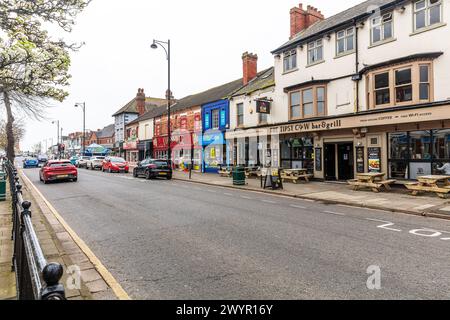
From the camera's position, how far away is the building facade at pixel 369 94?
13.7 m

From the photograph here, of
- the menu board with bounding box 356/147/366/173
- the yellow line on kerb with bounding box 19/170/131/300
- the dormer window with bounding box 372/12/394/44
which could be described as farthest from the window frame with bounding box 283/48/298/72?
the yellow line on kerb with bounding box 19/170/131/300

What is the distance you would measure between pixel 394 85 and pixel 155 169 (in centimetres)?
1639

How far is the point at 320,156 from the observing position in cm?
1892

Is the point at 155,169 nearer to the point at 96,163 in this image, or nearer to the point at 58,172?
the point at 58,172

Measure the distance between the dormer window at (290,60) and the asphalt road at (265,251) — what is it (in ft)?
43.0

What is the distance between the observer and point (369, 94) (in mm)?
15859

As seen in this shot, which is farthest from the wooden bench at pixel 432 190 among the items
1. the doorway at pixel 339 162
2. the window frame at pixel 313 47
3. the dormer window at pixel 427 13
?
the window frame at pixel 313 47

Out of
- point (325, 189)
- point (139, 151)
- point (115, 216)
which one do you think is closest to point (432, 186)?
point (325, 189)

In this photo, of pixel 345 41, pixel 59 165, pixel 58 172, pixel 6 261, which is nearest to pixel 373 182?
pixel 345 41

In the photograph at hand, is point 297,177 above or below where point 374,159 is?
below

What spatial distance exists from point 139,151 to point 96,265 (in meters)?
40.8

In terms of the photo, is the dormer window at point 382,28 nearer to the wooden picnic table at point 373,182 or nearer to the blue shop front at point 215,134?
the wooden picnic table at point 373,182

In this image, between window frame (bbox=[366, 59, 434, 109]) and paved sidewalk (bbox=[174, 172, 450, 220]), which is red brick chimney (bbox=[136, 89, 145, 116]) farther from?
window frame (bbox=[366, 59, 434, 109])

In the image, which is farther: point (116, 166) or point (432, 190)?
point (116, 166)
